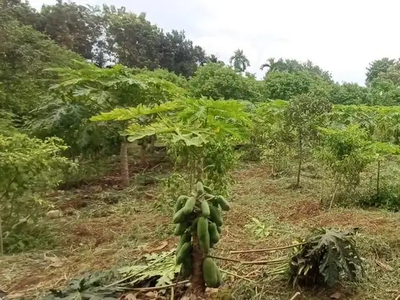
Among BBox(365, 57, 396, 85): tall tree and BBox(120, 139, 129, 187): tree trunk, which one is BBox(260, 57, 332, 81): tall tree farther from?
BBox(120, 139, 129, 187): tree trunk

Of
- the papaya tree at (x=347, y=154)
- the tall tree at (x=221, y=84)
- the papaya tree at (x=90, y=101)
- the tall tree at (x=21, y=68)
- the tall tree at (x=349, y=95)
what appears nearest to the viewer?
the papaya tree at (x=347, y=154)

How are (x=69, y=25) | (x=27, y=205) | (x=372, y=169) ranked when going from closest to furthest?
(x=27, y=205), (x=372, y=169), (x=69, y=25)

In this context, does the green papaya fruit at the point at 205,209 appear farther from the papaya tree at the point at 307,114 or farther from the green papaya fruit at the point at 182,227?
the papaya tree at the point at 307,114

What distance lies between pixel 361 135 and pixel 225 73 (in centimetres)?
828

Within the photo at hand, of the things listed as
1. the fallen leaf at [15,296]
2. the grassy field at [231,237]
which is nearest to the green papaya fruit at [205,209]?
the grassy field at [231,237]

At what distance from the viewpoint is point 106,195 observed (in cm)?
586

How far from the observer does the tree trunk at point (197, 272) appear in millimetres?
2355

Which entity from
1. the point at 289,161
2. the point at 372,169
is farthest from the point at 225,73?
the point at 372,169

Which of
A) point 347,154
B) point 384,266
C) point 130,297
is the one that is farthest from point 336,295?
point 347,154

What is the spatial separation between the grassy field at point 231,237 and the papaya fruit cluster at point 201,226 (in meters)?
0.38

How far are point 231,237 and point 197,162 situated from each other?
0.76 m

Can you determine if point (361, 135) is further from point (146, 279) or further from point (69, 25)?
point (69, 25)

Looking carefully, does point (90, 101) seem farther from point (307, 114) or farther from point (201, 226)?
point (201, 226)

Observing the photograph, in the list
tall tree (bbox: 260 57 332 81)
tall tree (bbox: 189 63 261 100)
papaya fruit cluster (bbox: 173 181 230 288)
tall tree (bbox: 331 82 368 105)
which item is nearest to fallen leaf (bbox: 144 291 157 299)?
papaya fruit cluster (bbox: 173 181 230 288)
